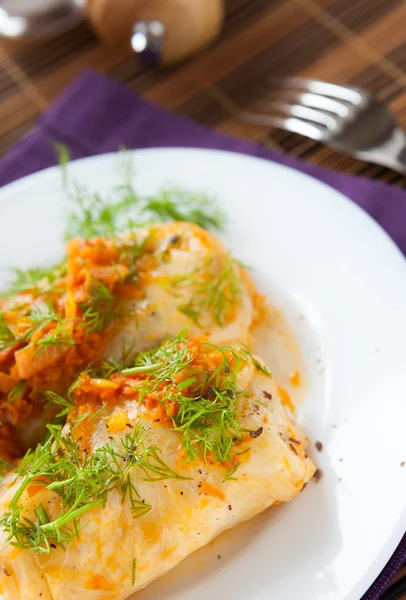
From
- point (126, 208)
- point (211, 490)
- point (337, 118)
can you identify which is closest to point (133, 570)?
point (211, 490)

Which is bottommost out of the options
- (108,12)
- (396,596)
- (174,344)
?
(396,596)

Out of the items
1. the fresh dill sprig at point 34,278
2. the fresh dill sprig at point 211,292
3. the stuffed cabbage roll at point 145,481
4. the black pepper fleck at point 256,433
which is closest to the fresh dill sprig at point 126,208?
the fresh dill sprig at point 34,278

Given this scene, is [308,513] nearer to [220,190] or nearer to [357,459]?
[357,459]

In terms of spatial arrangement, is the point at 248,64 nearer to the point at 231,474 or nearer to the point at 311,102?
the point at 311,102

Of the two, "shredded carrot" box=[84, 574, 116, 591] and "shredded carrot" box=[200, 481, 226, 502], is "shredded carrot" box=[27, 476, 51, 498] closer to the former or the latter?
Answer: "shredded carrot" box=[84, 574, 116, 591]

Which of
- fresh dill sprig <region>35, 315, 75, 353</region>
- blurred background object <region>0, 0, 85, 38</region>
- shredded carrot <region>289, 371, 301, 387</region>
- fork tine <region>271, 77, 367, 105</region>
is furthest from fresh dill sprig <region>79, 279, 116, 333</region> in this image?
blurred background object <region>0, 0, 85, 38</region>

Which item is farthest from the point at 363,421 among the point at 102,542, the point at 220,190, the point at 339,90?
the point at 339,90
